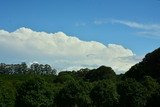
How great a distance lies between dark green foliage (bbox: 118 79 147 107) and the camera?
72.8m

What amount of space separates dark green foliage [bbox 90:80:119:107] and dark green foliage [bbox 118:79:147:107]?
5.13ft

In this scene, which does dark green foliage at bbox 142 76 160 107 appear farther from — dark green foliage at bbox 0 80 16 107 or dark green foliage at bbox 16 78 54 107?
dark green foliage at bbox 0 80 16 107

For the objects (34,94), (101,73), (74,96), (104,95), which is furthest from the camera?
(101,73)

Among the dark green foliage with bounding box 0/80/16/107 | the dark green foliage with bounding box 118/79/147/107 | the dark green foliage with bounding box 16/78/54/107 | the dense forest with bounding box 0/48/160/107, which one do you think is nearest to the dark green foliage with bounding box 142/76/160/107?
the dense forest with bounding box 0/48/160/107

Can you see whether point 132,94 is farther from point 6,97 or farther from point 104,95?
point 6,97

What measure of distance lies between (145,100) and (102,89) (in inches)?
300

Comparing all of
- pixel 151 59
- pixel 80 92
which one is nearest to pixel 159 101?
pixel 80 92

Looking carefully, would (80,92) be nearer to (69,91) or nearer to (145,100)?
(69,91)

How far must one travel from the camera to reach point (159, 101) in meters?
75.9

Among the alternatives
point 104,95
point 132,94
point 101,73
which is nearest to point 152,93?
point 132,94

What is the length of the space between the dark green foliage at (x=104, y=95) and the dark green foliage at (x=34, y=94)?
745 centimetres

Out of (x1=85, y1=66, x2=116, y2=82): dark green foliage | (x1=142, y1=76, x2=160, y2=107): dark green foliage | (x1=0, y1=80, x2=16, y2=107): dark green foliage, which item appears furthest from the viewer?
(x1=85, y1=66, x2=116, y2=82): dark green foliage

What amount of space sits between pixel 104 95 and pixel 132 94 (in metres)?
4.64

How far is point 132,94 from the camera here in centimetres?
7275
